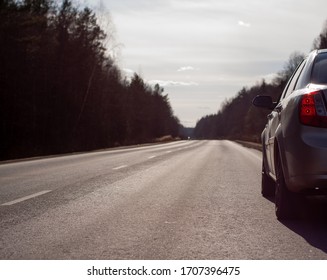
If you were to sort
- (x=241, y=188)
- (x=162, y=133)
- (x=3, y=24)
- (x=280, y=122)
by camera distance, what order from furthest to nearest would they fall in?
(x=162, y=133)
(x=3, y=24)
(x=241, y=188)
(x=280, y=122)

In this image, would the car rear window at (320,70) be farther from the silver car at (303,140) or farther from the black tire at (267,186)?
the black tire at (267,186)

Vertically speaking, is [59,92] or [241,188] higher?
[59,92]

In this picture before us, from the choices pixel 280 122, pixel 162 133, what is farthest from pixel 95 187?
pixel 162 133

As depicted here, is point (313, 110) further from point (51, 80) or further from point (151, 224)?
point (51, 80)

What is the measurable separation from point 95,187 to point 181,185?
166 centimetres

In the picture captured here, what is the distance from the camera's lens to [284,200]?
617cm

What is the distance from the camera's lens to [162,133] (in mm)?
136375

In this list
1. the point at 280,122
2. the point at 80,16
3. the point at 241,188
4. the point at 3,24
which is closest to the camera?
the point at 280,122

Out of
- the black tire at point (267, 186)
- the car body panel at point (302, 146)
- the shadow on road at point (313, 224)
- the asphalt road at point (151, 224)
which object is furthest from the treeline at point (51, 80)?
the car body panel at point (302, 146)

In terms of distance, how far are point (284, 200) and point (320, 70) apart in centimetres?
150

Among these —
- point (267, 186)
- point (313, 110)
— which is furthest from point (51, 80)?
point (313, 110)

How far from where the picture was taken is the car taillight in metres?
5.34

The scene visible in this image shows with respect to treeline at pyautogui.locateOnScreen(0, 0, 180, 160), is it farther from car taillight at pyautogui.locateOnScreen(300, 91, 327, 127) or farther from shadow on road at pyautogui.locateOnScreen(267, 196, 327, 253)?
car taillight at pyautogui.locateOnScreen(300, 91, 327, 127)

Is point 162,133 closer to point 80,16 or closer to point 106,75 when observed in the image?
point 106,75
